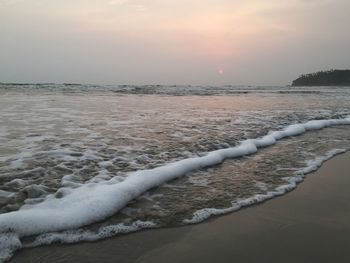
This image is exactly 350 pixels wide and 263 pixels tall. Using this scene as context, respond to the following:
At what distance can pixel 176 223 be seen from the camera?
3904 millimetres

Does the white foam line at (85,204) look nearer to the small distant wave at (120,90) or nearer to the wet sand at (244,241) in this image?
the wet sand at (244,241)

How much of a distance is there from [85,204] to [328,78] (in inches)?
3849

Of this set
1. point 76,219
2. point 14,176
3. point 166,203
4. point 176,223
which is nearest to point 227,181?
point 166,203

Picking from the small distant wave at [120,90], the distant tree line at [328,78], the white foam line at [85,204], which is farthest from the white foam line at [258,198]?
the distant tree line at [328,78]

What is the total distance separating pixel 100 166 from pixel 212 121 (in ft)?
21.0

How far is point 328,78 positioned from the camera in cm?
9338

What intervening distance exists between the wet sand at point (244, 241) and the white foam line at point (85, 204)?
0.39m

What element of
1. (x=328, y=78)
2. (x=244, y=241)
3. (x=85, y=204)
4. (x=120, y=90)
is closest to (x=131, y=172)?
(x=85, y=204)

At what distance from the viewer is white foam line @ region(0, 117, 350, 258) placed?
3582mm

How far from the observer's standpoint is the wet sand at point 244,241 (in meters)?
3.15

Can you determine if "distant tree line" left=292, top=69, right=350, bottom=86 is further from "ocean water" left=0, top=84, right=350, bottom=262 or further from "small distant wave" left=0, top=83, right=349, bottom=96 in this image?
"ocean water" left=0, top=84, right=350, bottom=262

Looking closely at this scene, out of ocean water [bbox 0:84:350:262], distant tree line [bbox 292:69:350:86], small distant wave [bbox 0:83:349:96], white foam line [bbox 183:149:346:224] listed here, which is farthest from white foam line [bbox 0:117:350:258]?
distant tree line [bbox 292:69:350:86]

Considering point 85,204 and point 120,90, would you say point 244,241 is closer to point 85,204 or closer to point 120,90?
point 85,204

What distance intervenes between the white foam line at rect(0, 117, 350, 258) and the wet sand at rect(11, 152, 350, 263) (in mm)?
390
